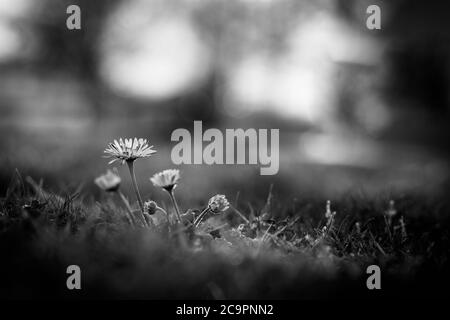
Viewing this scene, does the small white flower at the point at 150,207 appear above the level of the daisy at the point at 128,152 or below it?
below

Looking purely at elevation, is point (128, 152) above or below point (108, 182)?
above

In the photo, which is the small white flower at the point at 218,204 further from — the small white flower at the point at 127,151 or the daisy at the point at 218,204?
the small white flower at the point at 127,151

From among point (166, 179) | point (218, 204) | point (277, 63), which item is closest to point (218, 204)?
point (218, 204)

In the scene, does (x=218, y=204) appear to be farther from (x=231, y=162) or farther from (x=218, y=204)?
(x=231, y=162)

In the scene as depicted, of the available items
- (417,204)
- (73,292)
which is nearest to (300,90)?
(417,204)

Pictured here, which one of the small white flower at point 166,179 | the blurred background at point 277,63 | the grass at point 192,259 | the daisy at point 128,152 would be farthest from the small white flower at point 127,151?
the blurred background at point 277,63

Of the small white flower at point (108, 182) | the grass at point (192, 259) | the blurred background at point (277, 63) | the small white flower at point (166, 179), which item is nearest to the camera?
the grass at point (192, 259)

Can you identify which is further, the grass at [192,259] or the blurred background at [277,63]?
the blurred background at [277,63]
